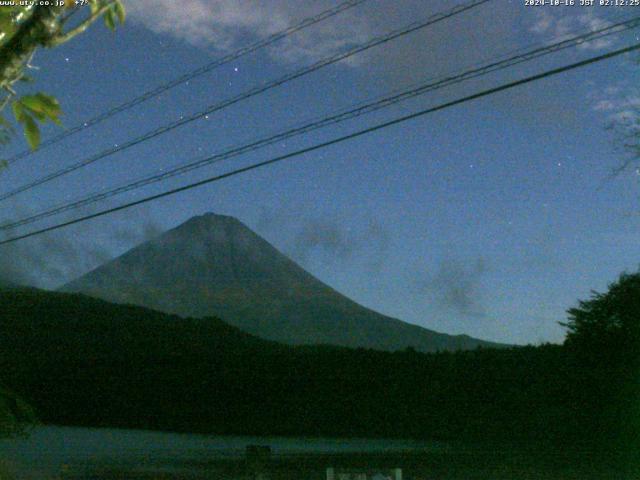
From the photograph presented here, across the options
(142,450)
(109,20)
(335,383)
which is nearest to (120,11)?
(109,20)

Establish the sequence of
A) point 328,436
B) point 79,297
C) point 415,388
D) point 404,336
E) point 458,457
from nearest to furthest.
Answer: point 458,457
point 415,388
point 328,436
point 79,297
point 404,336

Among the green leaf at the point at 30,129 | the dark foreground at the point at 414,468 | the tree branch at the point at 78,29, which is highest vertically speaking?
the tree branch at the point at 78,29

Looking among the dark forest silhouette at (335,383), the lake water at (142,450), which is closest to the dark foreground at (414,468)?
the lake water at (142,450)

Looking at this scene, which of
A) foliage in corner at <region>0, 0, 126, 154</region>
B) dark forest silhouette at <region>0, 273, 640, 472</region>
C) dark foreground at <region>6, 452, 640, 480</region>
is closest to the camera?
foliage in corner at <region>0, 0, 126, 154</region>

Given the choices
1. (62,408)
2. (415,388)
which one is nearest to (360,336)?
(62,408)

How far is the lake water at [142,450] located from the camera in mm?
17766

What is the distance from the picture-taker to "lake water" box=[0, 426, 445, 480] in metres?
17.8

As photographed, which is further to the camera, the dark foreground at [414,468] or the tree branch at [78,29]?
the dark foreground at [414,468]

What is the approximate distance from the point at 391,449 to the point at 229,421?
9.44m

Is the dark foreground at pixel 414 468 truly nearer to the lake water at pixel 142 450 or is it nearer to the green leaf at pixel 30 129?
the lake water at pixel 142 450

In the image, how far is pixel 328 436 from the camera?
28266mm

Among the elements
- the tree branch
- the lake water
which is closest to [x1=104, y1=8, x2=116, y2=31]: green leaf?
the tree branch

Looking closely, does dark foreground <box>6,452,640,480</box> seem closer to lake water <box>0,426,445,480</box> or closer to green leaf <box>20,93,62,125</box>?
lake water <box>0,426,445,480</box>

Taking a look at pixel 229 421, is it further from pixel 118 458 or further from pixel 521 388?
pixel 521 388
